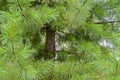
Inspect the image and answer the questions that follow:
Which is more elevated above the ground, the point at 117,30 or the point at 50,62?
the point at 117,30

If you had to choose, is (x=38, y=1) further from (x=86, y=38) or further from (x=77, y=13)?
(x=86, y=38)

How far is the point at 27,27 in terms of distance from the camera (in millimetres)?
2479

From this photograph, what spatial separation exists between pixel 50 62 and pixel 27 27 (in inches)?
14.2

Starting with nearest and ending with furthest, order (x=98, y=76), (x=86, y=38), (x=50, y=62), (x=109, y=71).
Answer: (x=109, y=71) < (x=98, y=76) < (x=50, y=62) < (x=86, y=38)

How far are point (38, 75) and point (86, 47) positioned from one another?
21.6 inches

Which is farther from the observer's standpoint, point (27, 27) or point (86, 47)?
point (86, 47)

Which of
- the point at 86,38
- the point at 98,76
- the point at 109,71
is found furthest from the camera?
the point at 86,38

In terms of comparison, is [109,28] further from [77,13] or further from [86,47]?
[77,13]

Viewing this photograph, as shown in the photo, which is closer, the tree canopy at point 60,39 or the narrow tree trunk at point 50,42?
the tree canopy at point 60,39

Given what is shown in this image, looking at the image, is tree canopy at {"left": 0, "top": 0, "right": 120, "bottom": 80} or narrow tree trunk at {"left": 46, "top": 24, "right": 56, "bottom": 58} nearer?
tree canopy at {"left": 0, "top": 0, "right": 120, "bottom": 80}

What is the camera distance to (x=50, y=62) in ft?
8.34

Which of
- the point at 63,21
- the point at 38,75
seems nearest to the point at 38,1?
the point at 63,21

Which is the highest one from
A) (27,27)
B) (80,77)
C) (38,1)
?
(38,1)

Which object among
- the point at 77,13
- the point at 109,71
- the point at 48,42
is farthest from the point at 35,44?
the point at 109,71
